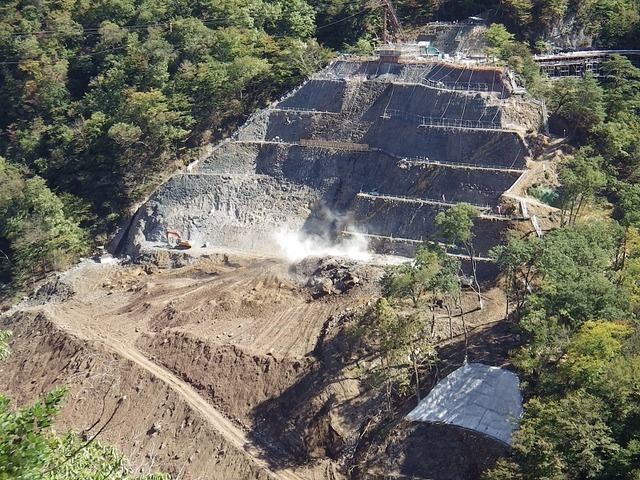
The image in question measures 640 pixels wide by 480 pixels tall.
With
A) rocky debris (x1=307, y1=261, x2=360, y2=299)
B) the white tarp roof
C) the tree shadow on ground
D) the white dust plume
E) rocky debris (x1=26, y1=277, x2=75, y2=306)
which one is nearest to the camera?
the white tarp roof

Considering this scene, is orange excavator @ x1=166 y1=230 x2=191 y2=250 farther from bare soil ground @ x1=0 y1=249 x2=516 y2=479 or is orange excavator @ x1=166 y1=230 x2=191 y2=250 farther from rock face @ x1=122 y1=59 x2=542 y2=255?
bare soil ground @ x1=0 y1=249 x2=516 y2=479

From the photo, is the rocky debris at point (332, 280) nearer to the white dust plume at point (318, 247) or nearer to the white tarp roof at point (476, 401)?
the white dust plume at point (318, 247)

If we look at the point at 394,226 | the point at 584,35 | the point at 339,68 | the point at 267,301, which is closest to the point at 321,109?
the point at 339,68

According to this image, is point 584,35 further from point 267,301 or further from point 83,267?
point 83,267

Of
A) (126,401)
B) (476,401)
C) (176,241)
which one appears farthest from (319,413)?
(176,241)

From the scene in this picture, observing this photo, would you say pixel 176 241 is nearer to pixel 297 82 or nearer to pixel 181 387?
pixel 181 387

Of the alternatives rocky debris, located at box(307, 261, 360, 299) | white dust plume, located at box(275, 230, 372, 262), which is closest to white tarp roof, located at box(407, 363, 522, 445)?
rocky debris, located at box(307, 261, 360, 299)

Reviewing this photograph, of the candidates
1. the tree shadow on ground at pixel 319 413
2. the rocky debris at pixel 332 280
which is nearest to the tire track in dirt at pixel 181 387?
the tree shadow on ground at pixel 319 413
